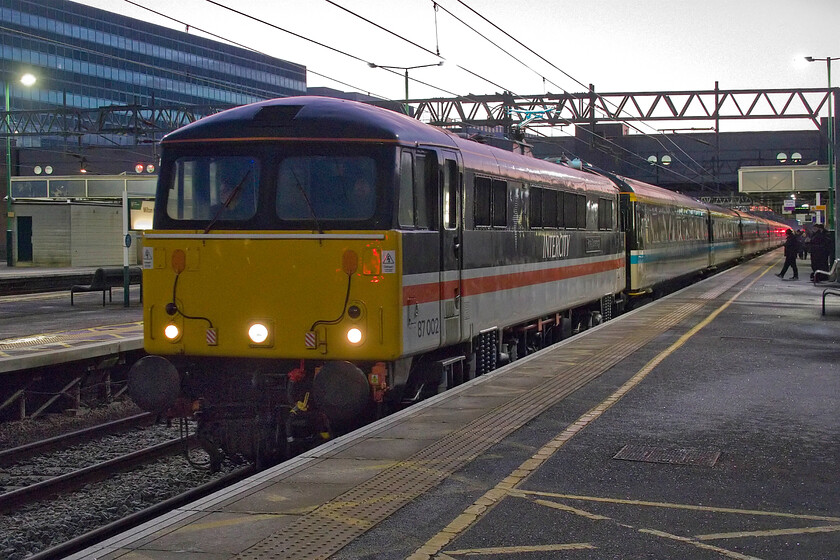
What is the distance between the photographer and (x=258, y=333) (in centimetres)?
909

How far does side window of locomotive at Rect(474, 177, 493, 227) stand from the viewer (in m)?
11.2

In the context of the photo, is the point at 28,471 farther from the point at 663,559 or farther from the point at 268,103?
the point at 663,559

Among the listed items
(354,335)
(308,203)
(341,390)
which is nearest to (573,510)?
(341,390)

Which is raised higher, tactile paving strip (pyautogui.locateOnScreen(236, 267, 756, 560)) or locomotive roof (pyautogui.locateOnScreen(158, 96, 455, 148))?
locomotive roof (pyautogui.locateOnScreen(158, 96, 455, 148))

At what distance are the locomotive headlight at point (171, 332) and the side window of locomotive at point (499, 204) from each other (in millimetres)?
4249

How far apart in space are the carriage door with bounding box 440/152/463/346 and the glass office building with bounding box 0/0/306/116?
74523 mm

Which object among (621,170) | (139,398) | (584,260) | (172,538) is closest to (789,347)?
(584,260)

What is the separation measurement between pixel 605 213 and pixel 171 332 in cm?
1152

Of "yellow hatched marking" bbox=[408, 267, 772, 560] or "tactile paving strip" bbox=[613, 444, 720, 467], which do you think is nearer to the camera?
"yellow hatched marking" bbox=[408, 267, 772, 560]

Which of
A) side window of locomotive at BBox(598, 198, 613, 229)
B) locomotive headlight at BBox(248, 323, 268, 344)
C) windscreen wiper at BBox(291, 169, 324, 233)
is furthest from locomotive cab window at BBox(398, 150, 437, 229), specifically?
side window of locomotive at BBox(598, 198, 613, 229)

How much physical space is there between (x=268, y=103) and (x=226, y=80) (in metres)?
104

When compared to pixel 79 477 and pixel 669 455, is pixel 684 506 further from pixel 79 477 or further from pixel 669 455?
pixel 79 477

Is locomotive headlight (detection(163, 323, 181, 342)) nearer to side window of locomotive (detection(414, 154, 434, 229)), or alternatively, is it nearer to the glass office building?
side window of locomotive (detection(414, 154, 434, 229))

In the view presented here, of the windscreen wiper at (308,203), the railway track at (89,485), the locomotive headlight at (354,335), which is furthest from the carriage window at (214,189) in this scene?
the railway track at (89,485)
